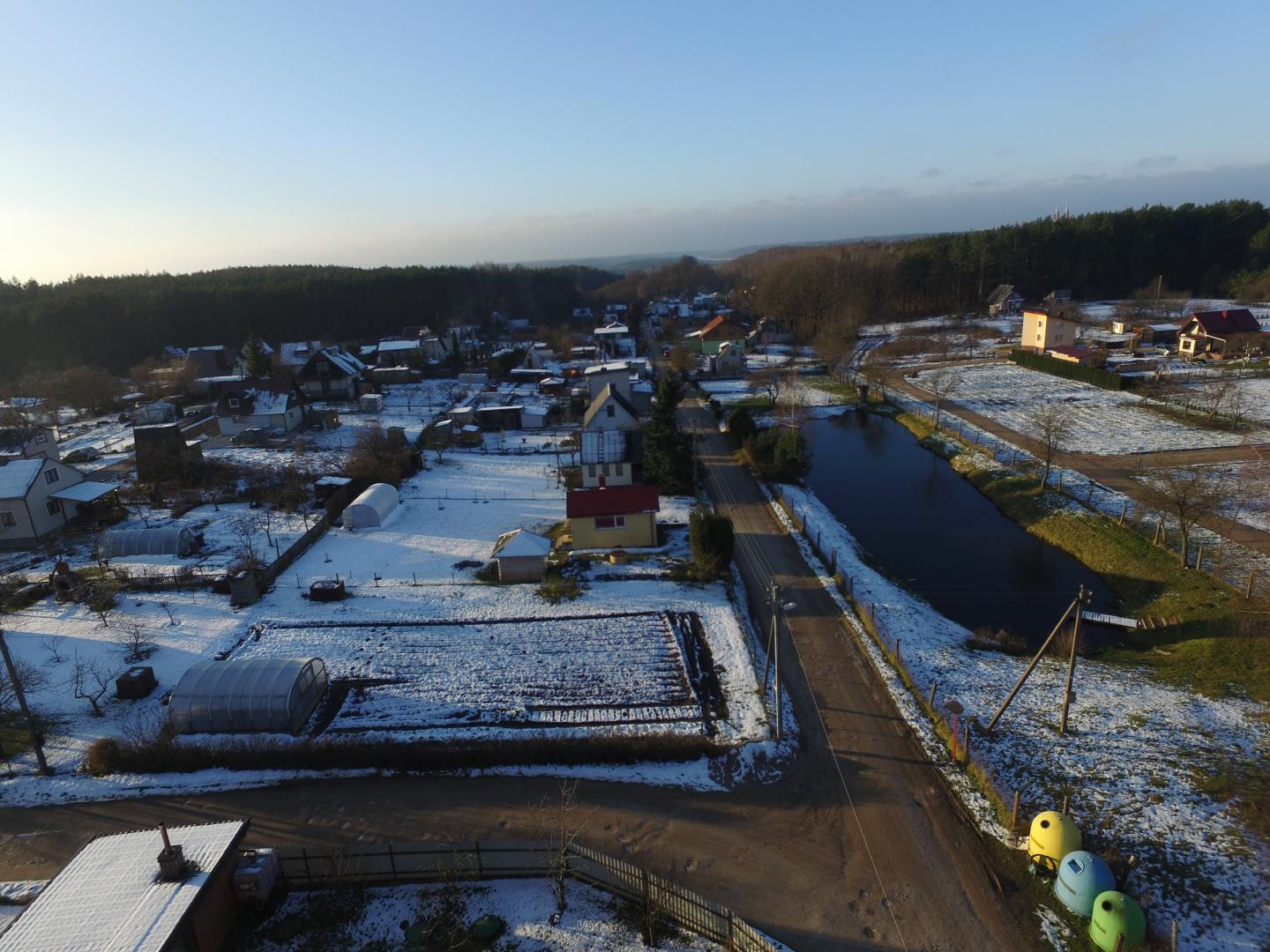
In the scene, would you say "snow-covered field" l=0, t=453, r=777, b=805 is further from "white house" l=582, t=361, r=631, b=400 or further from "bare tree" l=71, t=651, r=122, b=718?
"white house" l=582, t=361, r=631, b=400

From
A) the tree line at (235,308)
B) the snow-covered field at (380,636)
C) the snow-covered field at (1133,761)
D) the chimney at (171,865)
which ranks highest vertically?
the tree line at (235,308)

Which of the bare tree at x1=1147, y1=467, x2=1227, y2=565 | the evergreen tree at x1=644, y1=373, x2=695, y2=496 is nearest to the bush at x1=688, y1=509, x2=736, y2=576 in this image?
the evergreen tree at x1=644, y1=373, x2=695, y2=496

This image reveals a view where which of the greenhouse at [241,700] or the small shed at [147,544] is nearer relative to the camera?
the greenhouse at [241,700]

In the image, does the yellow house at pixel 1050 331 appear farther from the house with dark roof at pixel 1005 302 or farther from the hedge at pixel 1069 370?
the house with dark roof at pixel 1005 302

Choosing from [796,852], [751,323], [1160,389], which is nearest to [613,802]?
[796,852]

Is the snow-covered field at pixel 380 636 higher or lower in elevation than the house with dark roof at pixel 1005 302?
lower

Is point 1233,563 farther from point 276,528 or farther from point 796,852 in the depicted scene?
point 276,528

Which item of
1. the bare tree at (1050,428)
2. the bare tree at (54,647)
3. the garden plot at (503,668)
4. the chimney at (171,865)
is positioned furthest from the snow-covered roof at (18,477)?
the bare tree at (1050,428)
